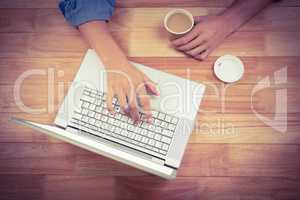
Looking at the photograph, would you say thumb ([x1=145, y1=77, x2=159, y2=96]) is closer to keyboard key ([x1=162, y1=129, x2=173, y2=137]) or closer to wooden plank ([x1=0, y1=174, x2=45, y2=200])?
keyboard key ([x1=162, y1=129, x2=173, y2=137])

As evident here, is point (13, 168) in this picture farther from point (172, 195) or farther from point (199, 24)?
point (199, 24)

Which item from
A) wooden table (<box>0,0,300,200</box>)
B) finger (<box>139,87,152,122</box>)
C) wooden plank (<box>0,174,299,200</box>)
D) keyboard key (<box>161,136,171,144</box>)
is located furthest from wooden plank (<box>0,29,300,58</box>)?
wooden plank (<box>0,174,299,200</box>)

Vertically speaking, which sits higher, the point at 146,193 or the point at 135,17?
the point at 135,17

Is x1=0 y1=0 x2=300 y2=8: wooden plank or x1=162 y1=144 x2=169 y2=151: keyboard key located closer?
x1=162 y1=144 x2=169 y2=151: keyboard key

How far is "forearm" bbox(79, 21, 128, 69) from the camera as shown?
2.48 feet

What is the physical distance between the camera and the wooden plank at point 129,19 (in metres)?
0.79

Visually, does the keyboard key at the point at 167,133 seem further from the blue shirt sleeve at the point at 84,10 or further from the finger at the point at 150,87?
the blue shirt sleeve at the point at 84,10

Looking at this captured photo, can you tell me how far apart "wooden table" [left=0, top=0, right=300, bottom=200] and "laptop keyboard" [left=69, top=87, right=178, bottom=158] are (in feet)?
0.22

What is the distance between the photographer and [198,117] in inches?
29.3

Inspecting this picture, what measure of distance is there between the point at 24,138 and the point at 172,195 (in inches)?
16.3

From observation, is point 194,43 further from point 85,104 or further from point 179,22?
point 85,104

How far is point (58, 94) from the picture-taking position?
0.78 m

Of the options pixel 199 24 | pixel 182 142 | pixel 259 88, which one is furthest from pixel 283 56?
pixel 182 142

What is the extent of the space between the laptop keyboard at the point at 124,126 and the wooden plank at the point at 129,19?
0.23 metres
